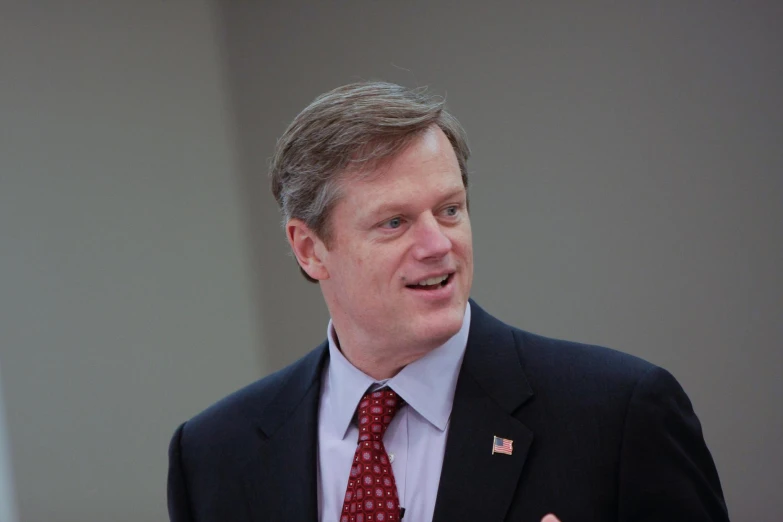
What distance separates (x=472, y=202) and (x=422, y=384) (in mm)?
1861

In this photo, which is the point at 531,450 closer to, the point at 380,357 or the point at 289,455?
the point at 380,357

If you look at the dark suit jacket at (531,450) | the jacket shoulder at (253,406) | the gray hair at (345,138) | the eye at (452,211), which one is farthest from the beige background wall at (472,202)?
the eye at (452,211)

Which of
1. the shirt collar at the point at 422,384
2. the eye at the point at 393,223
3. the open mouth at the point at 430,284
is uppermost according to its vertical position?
the eye at the point at 393,223

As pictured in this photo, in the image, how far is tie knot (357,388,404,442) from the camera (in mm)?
1925

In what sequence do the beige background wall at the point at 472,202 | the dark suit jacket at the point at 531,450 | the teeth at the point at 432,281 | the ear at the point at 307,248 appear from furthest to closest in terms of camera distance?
the beige background wall at the point at 472,202 → the ear at the point at 307,248 → the teeth at the point at 432,281 → the dark suit jacket at the point at 531,450

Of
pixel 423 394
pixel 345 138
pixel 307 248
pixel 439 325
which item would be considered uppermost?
pixel 345 138

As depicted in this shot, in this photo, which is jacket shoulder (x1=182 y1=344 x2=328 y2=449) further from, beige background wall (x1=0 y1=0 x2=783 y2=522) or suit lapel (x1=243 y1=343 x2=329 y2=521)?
beige background wall (x1=0 y1=0 x2=783 y2=522)

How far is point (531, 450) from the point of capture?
1.83m

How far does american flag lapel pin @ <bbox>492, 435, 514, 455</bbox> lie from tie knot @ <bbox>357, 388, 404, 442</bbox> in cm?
21

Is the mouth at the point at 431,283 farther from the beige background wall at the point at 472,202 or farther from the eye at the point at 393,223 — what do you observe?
the beige background wall at the point at 472,202

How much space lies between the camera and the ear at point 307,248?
6.64 feet

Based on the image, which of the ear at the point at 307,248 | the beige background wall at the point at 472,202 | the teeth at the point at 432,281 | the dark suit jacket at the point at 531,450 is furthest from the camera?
the beige background wall at the point at 472,202

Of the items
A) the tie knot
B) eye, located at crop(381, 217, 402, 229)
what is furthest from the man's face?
the tie knot

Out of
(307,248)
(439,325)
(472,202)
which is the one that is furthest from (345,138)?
(472,202)
